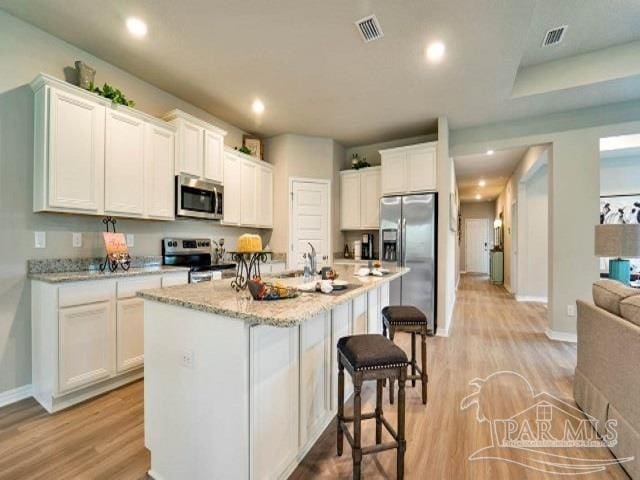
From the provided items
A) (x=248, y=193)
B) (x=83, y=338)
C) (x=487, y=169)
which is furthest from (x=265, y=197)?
(x=487, y=169)

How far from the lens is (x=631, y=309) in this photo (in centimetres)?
163

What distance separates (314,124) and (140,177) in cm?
245

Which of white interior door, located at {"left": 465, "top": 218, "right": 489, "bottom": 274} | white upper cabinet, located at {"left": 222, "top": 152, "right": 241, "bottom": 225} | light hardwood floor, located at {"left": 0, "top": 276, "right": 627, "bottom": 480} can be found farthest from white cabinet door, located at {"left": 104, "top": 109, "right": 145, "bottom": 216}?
white interior door, located at {"left": 465, "top": 218, "right": 489, "bottom": 274}

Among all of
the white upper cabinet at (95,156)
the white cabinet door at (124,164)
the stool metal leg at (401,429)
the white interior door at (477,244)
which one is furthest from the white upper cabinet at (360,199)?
the white interior door at (477,244)

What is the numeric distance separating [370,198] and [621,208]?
4.64 metres

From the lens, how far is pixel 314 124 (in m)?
4.31

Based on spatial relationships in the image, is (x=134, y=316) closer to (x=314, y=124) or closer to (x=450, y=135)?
(x=314, y=124)

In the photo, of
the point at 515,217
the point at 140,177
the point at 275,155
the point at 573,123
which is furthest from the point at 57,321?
the point at 515,217

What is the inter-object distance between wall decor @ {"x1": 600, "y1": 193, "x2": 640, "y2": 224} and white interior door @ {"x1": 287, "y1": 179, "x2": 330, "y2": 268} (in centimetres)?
495

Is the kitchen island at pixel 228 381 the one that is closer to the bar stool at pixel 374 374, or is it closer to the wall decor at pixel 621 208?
the bar stool at pixel 374 374

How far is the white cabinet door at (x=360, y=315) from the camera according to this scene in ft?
7.64

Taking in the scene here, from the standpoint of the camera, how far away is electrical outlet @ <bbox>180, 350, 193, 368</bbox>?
141 cm

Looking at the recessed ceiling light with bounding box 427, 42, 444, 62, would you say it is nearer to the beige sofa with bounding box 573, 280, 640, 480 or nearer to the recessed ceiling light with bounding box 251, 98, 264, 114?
the recessed ceiling light with bounding box 251, 98, 264, 114

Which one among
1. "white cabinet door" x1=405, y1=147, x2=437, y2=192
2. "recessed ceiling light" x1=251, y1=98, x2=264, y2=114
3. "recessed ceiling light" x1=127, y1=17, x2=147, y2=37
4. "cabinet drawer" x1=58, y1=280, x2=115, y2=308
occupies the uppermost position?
"recessed ceiling light" x1=127, y1=17, x2=147, y2=37
